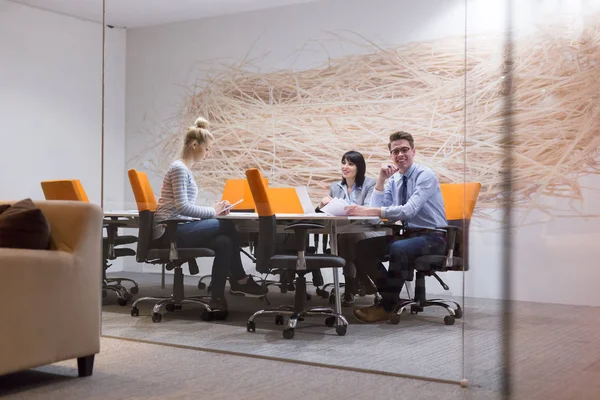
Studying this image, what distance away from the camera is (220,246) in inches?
176

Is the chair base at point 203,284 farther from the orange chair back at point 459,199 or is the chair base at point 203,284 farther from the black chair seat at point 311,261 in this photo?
the orange chair back at point 459,199

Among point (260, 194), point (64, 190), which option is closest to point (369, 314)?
point (260, 194)

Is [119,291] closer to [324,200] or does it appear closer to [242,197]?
[242,197]

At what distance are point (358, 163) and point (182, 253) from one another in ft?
4.44

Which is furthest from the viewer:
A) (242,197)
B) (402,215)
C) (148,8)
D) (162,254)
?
(148,8)

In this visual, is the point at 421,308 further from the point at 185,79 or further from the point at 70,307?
the point at 185,79

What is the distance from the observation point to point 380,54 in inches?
153

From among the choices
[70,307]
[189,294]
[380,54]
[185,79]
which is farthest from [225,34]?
[70,307]

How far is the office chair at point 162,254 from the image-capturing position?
15.0 ft

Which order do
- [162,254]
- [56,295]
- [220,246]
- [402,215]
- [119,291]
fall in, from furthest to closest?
[119,291], [162,254], [220,246], [402,215], [56,295]

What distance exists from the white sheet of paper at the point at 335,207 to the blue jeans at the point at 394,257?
219 millimetres

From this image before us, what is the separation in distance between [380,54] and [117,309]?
2.49m

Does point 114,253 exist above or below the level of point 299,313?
above

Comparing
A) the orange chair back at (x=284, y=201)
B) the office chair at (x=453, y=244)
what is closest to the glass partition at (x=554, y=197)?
the office chair at (x=453, y=244)
